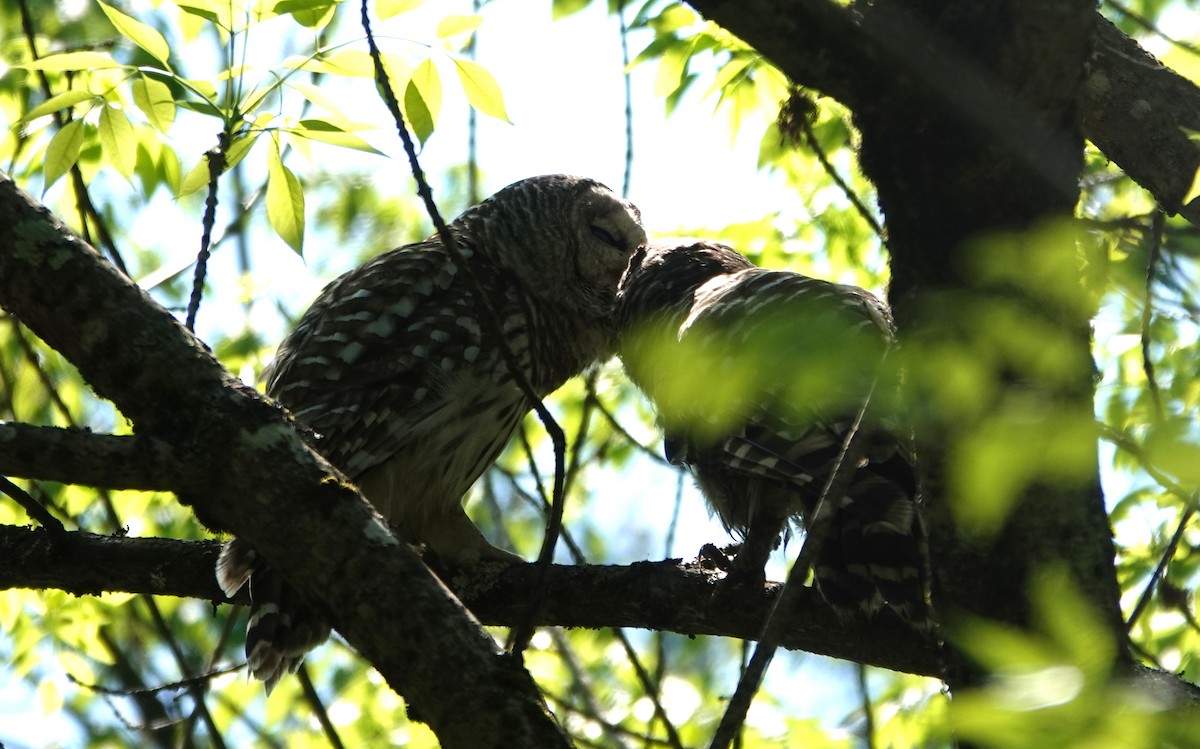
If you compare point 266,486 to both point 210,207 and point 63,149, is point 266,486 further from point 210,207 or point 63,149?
point 63,149

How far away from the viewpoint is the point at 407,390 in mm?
4289

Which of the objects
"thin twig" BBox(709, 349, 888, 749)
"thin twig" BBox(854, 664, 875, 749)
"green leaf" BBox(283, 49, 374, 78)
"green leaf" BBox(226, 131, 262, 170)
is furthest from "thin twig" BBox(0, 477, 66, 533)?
"thin twig" BBox(854, 664, 875, 749)

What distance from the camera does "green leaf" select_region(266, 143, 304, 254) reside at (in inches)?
129

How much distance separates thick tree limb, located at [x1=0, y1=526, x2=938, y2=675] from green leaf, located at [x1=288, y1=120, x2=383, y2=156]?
126 centimetres

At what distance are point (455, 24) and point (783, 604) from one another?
212cm

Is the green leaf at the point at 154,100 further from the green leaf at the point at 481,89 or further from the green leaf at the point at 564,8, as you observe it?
the green leaf at the point at 564,8

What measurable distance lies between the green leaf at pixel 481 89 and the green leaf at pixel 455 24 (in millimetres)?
80

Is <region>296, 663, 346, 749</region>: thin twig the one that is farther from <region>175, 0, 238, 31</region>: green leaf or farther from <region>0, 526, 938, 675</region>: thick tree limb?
<region>175, 0, 238, 31</region>: green leaf

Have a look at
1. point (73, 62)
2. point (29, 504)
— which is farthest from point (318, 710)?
point (73, 62)

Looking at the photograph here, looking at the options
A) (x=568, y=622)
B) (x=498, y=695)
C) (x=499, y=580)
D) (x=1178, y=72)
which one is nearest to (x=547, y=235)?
(x=499, y=580)

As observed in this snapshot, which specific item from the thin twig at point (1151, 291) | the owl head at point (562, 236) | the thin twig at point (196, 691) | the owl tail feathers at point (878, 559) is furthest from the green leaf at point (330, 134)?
the owl head at point (562, 236)

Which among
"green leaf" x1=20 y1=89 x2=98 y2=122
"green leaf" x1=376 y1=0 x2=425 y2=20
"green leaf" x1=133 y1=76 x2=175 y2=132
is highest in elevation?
"green leaf" x1=376 y1=0 x2=425 y2=20

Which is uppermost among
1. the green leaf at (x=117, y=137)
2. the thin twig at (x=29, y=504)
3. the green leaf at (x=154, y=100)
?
the green leaf at (x=117, y=137)

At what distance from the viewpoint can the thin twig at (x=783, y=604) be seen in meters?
1.72
